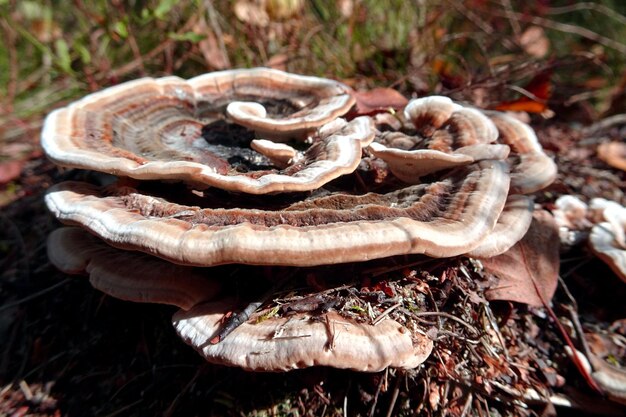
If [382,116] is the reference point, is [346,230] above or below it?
above

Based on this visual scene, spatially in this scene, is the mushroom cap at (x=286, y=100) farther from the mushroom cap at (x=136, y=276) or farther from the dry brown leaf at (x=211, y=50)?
the dry brown leaf at (x=211, y=50)

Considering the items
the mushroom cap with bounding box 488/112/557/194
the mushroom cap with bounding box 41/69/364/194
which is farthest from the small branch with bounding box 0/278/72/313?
the mushroom cap with bounding box 488/112/557/194

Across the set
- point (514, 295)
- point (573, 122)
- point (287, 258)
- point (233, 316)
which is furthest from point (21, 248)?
point (573, 122)

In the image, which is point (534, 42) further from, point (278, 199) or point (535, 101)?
point (278, 199)

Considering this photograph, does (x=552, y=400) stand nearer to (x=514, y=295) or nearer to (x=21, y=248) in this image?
(x=514, y=295)

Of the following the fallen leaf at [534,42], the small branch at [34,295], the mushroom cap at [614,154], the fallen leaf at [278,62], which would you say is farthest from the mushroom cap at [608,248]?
the fallen leaf at [534,42]
